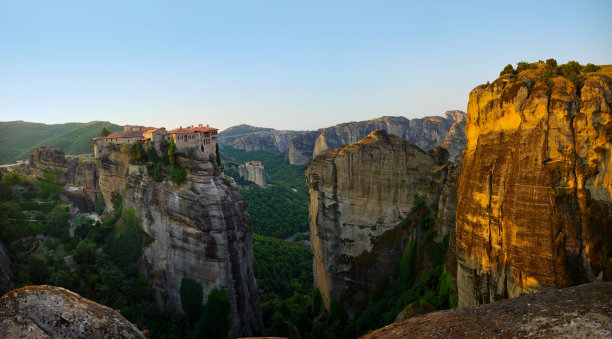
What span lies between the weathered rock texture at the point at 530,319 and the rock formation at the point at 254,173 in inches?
3608

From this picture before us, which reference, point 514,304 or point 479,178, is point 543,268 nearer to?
point 479,178

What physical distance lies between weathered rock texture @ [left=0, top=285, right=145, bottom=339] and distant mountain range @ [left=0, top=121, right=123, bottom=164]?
70271 millimetres

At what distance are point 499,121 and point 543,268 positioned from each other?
6.15 m

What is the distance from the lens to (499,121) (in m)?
15.8

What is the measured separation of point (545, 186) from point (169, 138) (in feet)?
92.1

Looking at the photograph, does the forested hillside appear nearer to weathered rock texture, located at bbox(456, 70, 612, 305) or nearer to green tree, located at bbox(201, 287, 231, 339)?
green tree, located at bbox(201, 287, 231, 339)

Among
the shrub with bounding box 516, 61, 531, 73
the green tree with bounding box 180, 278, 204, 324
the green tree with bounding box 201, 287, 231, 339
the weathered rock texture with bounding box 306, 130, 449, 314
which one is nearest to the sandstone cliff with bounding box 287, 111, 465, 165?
the weathered rock texture with bounding box 306, 130, 449, 314

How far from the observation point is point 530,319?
8109 millimetres

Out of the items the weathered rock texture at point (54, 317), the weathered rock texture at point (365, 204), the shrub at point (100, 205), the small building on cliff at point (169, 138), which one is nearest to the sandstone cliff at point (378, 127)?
the shrub at point (100, 205)

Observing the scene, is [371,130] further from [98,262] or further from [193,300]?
[98,262]

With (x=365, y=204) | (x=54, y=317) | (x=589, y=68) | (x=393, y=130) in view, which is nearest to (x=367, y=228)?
(x=365, y=204)

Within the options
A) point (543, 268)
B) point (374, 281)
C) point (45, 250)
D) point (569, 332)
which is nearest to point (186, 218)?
point (45, 250)

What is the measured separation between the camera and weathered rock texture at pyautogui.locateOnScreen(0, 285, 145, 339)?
245 inches

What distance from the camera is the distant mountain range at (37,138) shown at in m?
71.0
